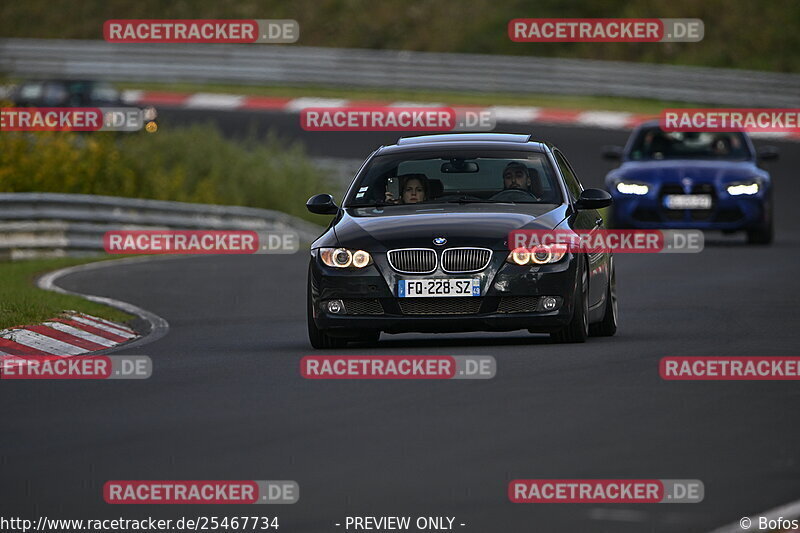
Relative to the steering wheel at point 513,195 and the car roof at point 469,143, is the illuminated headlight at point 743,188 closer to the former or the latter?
the car roof at point 469,143

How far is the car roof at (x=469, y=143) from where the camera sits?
14.1m

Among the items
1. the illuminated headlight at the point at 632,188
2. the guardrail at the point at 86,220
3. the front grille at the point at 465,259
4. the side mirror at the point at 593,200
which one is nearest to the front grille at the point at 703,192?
the illuminated headlight at the point at 632,188

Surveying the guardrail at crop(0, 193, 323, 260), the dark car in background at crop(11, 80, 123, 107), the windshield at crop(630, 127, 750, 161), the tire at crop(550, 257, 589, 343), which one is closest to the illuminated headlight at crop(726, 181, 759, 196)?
the windshield at crop(630, 127, 750, 161)

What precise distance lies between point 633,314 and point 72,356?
198 inches

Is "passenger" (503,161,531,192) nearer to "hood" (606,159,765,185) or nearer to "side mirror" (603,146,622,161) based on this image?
"hood" (606,159,765,185)

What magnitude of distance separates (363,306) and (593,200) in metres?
2.00

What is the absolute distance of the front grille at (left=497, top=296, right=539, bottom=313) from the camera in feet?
41.4

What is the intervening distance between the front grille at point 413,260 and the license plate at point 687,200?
11.6 metres

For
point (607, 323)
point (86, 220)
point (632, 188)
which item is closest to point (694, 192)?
point (632, 188)

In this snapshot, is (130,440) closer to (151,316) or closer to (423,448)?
(423,448)

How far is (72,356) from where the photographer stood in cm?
1354

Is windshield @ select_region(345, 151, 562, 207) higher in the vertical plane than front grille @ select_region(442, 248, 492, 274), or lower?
higher

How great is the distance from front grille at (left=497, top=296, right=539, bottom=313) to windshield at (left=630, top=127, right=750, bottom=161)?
12.4m

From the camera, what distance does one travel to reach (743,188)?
23984 millimetres
